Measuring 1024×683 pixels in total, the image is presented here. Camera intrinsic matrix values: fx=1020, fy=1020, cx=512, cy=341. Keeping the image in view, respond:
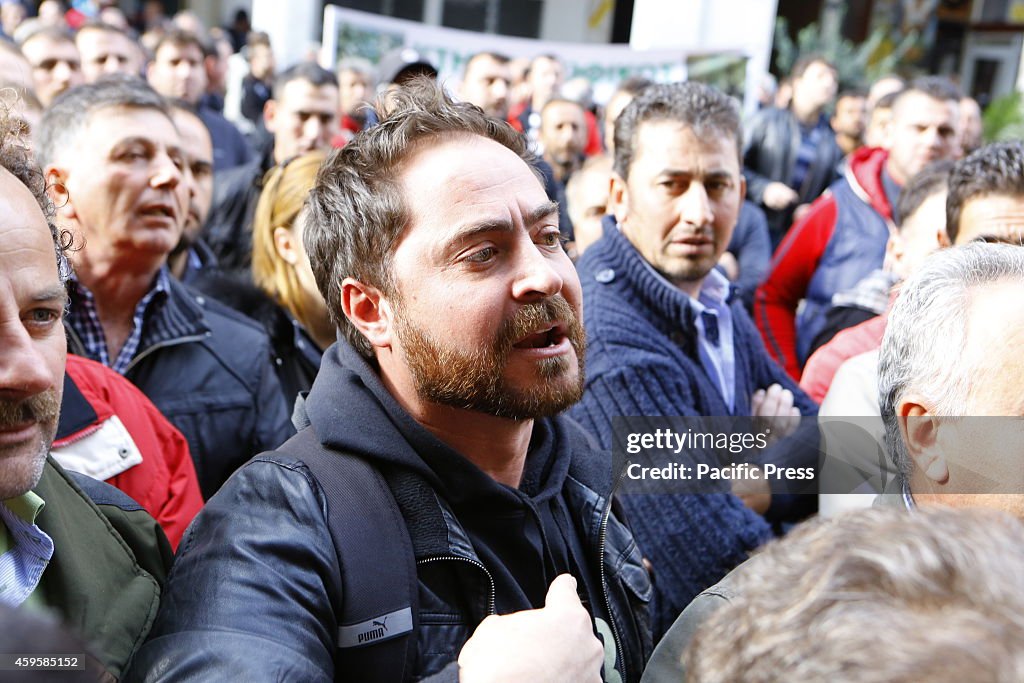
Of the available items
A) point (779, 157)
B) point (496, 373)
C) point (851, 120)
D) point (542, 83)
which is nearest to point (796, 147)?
point (779, 157)

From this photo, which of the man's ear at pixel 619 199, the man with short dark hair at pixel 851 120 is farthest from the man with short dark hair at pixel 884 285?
the man with short dark hair at pixel 851 120

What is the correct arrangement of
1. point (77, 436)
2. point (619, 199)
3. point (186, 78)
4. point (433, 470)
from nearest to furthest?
1. point (433, 470)
2. point (77, 436)
3. point (619, 199)
4. point (186, 78)

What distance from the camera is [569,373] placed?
6.21 ft

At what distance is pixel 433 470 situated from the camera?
1771 mm

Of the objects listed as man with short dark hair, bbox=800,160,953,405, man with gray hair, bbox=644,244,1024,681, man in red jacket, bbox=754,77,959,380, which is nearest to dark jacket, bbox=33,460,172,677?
man with gray hair, bbox=644,244,1024,681

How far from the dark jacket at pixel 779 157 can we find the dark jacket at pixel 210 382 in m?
5.27

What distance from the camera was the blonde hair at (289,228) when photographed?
11.1 ft

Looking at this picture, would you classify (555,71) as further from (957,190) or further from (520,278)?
(520,278)

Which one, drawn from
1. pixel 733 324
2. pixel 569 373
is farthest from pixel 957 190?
pixel 569 373

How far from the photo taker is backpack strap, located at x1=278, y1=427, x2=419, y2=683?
5.02ft

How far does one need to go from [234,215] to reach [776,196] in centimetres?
388

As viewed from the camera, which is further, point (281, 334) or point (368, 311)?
point (281, 334)

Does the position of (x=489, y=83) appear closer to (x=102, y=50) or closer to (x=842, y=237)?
(x=102, y=50)

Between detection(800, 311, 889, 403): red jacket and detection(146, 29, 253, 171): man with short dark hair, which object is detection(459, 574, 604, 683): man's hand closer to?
detection(800, 311, 889, 403): red jacket
